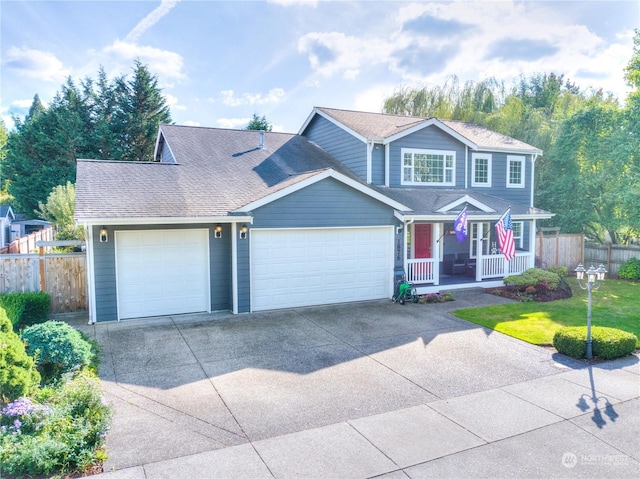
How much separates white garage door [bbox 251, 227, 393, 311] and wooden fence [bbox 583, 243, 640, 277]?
1210 cm

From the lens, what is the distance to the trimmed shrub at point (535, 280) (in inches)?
561

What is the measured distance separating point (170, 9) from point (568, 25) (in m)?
12.1

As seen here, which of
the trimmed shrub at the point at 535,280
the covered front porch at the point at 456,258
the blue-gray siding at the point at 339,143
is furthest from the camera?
the blue-gray siding at the point at 339,143

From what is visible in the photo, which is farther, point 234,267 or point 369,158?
point 369,158

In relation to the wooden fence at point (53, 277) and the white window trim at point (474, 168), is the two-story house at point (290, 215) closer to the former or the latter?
the white window trim at point (474, 168)

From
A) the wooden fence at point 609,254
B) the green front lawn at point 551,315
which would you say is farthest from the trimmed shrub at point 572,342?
the wooden fence at point 609,254

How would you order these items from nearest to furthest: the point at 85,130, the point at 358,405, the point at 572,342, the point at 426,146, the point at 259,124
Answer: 1. the point at 358,405
2. the point at 572,342
3. the point at 426,146
4. the point at 85,130
5. the point at 259,124

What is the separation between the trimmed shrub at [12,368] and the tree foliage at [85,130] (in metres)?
27.8

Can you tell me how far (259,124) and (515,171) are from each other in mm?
21742

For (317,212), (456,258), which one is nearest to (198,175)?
(317,212)

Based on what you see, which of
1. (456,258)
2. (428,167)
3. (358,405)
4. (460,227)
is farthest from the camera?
(456,258)

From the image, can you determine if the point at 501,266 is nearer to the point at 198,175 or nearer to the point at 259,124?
the point at 198,175

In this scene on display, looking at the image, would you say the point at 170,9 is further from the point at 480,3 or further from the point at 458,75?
the point at 458,75

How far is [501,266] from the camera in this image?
52.9 feet
